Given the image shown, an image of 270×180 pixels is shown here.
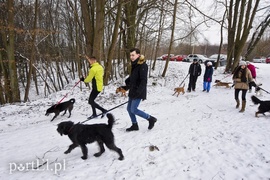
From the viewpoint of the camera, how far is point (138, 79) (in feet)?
14.7

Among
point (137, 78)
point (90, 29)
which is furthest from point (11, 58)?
point (137, 78)

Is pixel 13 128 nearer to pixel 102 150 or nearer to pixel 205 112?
pixel 102 150

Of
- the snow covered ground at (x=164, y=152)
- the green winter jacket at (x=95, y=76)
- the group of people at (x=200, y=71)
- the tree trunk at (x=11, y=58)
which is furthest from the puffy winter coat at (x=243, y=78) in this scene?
the tree trunk at (x=11, y=58)

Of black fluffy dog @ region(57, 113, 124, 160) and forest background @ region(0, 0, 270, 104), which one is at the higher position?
forest background @ region(0, 0, 270, 104)

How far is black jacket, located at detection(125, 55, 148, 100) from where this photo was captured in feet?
14.3

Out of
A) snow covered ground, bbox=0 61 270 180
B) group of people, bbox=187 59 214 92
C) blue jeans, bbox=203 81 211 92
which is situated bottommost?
snow covered ground, bbox=0 61 270 180

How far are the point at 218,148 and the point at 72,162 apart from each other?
3.06m

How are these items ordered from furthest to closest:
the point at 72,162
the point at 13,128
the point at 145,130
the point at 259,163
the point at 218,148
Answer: the point at 13,128 < the point at 145,130 < the point at 218,148 < the point at 72,162 < the point at 259,163

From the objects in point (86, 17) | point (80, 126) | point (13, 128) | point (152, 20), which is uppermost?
point (152, 20)

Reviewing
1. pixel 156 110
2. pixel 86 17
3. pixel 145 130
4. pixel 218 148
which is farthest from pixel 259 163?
pixel 86 17

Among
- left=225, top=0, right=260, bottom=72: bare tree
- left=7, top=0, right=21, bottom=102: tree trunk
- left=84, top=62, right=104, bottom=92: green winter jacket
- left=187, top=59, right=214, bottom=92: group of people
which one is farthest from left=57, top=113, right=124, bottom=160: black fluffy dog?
left=225, top=0, right=260, bottom=72: bare tree

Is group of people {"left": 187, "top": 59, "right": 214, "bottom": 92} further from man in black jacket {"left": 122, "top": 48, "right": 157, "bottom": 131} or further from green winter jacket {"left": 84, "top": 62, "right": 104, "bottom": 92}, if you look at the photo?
man in black jacket {"left": 122, "top": 48, "right": 157, "bottom": 131}

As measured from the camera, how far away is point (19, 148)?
15.3 ft

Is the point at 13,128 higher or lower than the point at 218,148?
lower
